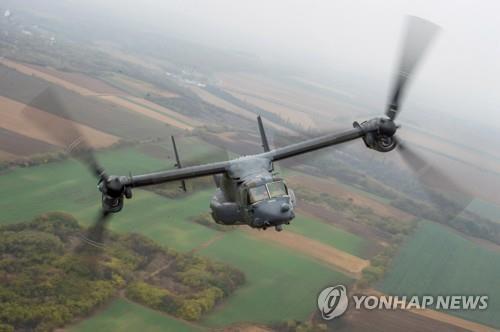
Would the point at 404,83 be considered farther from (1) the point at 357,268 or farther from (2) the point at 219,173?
(1) the point at 357,268

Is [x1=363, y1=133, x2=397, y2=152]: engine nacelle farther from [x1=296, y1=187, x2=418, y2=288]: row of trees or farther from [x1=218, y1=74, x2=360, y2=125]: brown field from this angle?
[x1=218, y1=74, x2=360, y2=125]: brown field

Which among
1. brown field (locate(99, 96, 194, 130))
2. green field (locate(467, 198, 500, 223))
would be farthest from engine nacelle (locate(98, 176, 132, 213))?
brown field (locate(99, 96, 194, 130))

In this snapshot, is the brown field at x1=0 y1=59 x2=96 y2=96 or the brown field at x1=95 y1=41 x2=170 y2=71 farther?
the brown field at x1=95 y1=41 x2=170 y2=71

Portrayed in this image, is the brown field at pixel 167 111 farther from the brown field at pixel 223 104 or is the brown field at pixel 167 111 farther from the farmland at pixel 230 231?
the brown field at pixel 223 104

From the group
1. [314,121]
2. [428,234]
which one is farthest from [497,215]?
[314,121]

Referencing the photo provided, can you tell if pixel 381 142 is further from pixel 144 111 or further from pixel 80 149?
pixel 144 111

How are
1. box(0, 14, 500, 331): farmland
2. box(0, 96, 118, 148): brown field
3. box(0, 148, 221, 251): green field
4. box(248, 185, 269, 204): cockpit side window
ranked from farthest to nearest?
box(0, 96, 118, 148): brown field < box(0, 148, 221, 251): green field < box(0, 14, 500, 331): farmland < box(248, 185, 269, 204): cockpit side window
